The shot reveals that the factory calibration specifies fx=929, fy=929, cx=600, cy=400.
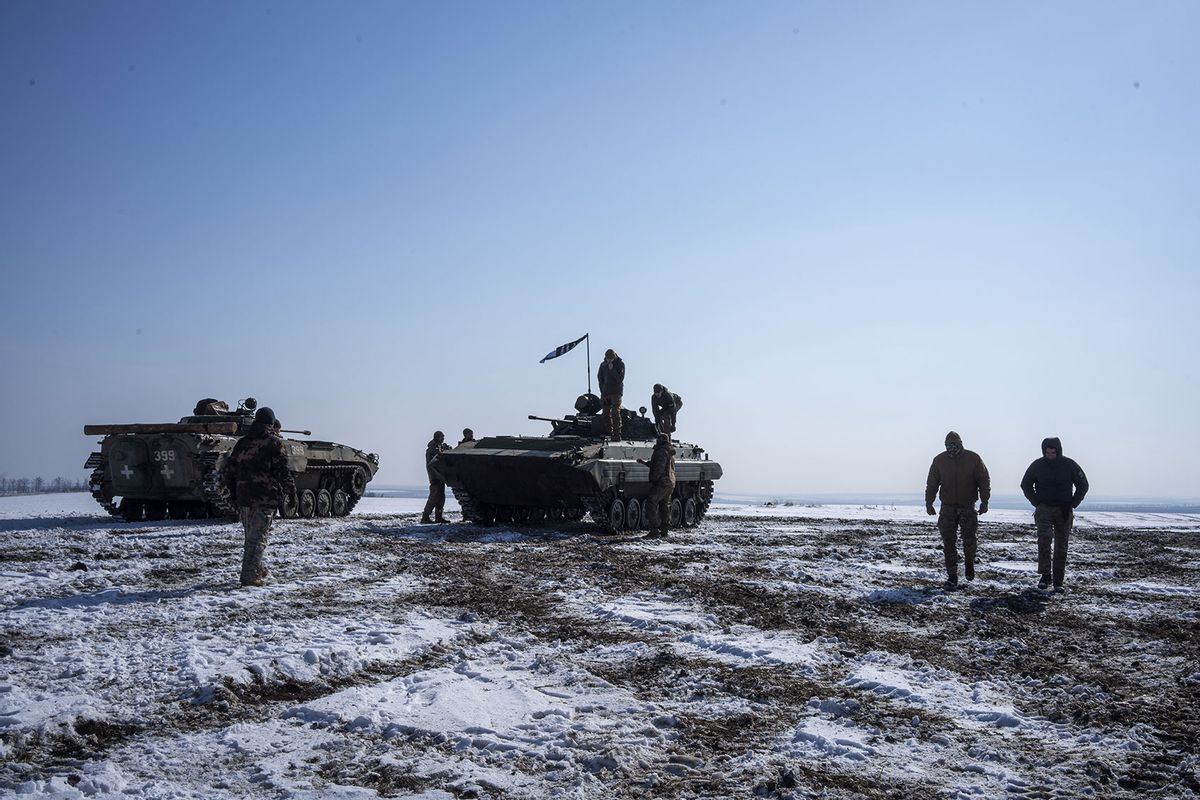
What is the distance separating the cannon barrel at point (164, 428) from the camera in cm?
1945

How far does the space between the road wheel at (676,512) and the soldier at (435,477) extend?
16.0 feet

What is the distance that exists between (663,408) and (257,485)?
42.1ft

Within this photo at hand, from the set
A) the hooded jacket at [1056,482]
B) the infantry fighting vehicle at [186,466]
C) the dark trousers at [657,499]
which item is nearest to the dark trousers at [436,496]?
the infantry fighting vehicle at [186,466]

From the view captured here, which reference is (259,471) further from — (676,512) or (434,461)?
(676,512)

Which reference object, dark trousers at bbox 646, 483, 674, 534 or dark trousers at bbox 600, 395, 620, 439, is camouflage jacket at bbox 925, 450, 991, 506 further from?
dark trousers at bbox 600, 395, 620, 439

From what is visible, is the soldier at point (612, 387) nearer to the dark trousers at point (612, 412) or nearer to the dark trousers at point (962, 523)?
the dark trousers at point (612, 412)

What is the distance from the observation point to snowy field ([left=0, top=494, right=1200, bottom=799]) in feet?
13.5

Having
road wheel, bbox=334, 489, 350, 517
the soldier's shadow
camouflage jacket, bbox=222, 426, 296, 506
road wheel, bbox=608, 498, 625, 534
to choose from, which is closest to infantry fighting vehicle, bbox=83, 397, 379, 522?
road wheel, bbox=334, 489, 350, 517

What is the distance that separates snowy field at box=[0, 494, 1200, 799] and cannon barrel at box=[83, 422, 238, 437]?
29.5ft

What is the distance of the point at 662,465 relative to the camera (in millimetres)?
16703

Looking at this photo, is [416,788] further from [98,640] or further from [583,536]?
[583,536]

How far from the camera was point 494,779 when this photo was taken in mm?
4066

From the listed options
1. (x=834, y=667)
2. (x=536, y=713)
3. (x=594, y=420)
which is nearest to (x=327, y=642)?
(x=536, y=713)

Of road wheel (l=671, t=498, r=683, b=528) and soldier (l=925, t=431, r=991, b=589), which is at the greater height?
soldier (l=925, t=431, r=991, b=589)
